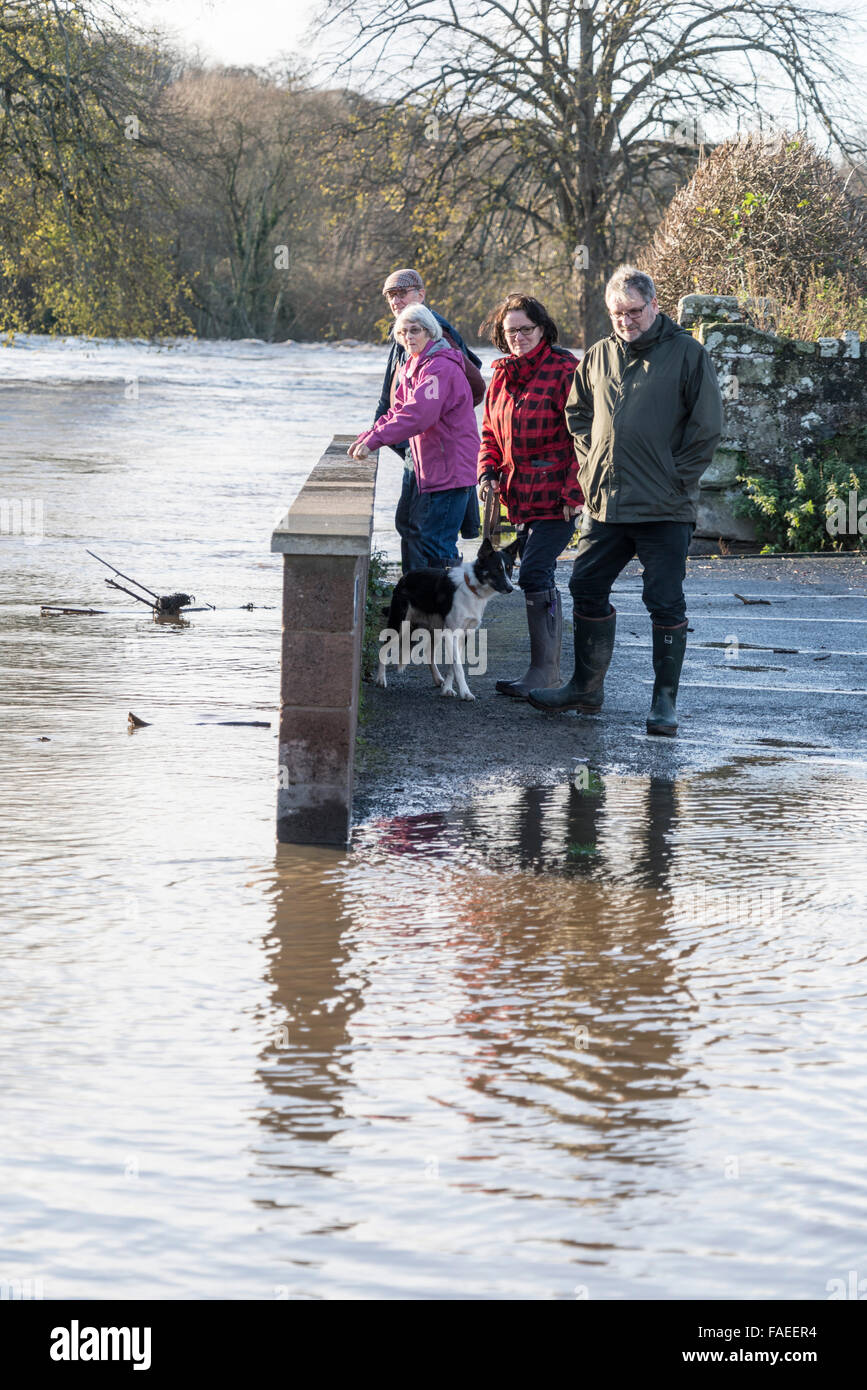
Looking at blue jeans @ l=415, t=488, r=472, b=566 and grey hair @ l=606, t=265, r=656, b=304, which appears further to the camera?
blue jeans @ l=415, t=488, r=472, b=566

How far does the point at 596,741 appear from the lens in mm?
7309

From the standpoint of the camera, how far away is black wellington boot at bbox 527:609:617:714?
7660mm

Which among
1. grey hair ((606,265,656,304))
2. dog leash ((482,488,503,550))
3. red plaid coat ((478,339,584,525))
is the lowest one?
dog leash ((482,488,503,550))

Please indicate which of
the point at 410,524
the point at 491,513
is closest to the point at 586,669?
the point at 491,513

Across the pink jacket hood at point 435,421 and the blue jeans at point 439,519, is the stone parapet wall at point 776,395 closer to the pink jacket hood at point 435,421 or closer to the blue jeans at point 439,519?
the blue jeans at point 439,519

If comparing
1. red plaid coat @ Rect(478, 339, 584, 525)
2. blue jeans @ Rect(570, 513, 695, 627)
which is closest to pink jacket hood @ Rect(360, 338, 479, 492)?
red plaid coat @ Rect(478, 339, 584, 525)

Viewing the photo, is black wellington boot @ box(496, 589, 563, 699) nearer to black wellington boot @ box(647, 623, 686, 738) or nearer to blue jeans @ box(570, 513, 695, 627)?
blue jeans @ box(570, 513, 695, 627)

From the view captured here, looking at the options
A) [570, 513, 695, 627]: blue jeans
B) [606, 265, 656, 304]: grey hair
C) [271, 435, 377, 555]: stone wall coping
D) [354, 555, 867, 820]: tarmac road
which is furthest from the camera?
[570, 513, 695, 627]: blue jeans

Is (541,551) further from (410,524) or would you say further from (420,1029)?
(420,1029)

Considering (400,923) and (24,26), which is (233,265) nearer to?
(24,26)
